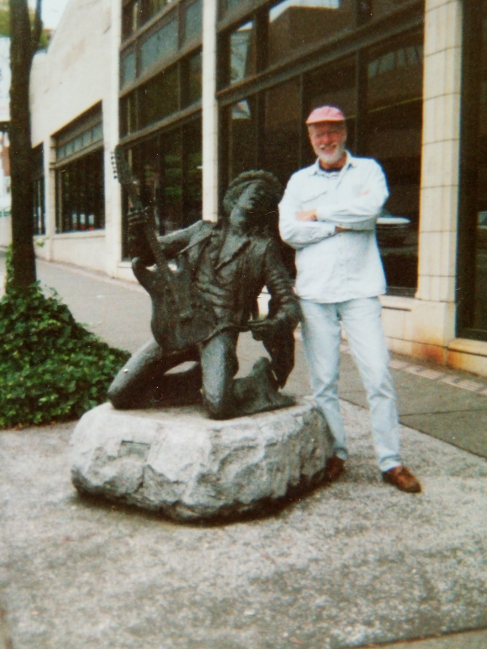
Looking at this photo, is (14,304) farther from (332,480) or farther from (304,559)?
(304,559)

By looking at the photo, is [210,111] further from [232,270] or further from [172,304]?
[172,304]

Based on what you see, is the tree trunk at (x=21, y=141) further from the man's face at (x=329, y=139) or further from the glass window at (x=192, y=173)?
the glass window at (x=192, y=173)

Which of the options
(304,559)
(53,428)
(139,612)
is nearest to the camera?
(139,612)

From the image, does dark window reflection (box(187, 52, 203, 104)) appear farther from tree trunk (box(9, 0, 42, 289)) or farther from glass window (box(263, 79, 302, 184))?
tree trunk (box(9, 0, 42, 289))

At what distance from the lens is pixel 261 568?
3332mm

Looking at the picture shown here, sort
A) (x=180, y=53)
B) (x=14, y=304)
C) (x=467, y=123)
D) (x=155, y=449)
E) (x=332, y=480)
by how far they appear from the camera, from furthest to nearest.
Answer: (x=180, y=53)
(x=467, y=123)
(x=14, y=304)
(x=332, y=480)
(x=155, y=449)

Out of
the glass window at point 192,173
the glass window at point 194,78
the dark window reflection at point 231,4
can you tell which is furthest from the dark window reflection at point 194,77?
the dark window reflection at point 231,4

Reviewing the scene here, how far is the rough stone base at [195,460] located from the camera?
375 cm

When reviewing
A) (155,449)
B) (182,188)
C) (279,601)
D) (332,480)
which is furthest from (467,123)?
(182,188)

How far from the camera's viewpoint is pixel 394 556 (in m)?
3.44

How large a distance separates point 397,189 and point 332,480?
4.62 meters

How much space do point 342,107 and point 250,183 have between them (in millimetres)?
5197

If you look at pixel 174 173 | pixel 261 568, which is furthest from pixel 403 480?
pixel 174 173

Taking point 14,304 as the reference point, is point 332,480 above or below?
below
